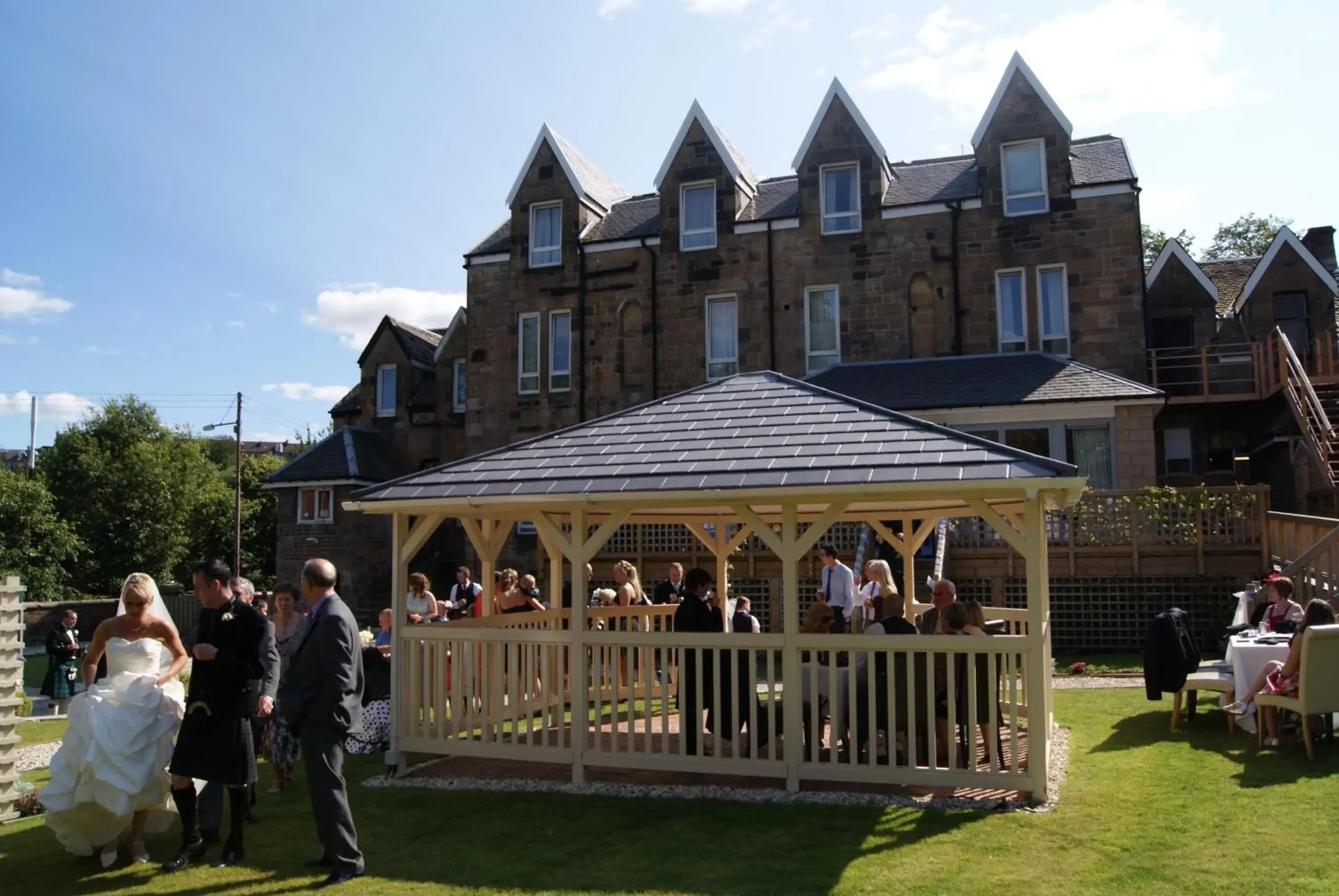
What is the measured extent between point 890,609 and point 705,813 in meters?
2.75

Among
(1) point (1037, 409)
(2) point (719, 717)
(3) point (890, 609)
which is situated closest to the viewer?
(2) point (719, 717)

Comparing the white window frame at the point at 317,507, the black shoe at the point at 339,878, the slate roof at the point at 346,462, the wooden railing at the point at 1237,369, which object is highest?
the wooden railing at the point at 1237,369

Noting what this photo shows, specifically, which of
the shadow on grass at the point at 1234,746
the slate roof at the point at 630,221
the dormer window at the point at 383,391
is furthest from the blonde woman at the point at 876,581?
the dormer window at the point at 383,391

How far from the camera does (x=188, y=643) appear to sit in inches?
1115

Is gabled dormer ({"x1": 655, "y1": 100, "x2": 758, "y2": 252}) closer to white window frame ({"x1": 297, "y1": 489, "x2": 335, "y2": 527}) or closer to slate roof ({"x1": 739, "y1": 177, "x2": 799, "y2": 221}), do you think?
slate roof ({"x1": 739, "y1": 177, "x2": 799, "y2": 221})

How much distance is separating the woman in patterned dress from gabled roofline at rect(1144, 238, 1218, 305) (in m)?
25.3

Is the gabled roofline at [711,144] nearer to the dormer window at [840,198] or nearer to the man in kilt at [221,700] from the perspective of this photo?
the dormer window at [840,198]

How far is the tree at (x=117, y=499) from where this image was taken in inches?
1893

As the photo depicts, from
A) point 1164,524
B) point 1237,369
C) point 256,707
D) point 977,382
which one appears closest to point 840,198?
point 977,382

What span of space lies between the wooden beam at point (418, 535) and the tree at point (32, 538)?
117 feet

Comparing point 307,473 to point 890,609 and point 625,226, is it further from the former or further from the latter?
point 890,609

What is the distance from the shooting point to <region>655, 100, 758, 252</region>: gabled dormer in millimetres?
27766

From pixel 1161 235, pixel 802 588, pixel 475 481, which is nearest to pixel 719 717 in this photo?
pixel 475 481

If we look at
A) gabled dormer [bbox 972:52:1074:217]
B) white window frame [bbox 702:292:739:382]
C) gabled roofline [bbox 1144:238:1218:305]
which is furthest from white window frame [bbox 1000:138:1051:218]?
white window frame [bbox 702:292:739:382]
